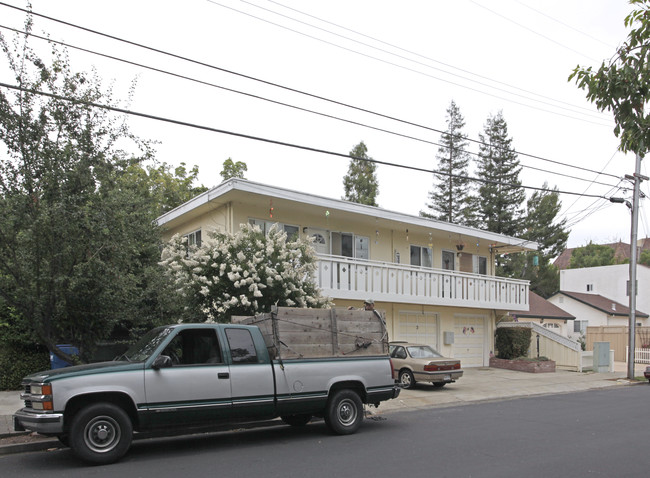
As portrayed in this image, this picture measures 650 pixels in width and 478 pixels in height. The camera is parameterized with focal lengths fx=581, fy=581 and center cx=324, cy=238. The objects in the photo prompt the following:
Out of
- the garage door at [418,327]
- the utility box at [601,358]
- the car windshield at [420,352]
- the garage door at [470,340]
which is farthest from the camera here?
the utility box at [601,358]

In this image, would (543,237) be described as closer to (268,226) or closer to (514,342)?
(514,342)

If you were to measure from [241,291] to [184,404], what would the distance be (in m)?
5.56

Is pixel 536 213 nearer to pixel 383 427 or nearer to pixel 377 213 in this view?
pixel 377 213

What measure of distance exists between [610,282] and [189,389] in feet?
154

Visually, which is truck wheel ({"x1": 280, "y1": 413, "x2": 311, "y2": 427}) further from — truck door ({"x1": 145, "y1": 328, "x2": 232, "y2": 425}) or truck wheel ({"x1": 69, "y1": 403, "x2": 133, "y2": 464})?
truck wheel ({"x1": 69, "y1": 403, "x2": 133, "y2": 464})

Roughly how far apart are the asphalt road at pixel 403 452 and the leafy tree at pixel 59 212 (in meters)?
2.59

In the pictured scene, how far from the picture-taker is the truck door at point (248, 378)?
894cm

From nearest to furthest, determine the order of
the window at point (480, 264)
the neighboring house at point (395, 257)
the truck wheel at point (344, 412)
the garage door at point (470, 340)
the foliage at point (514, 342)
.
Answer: the truck wheel at point (344, 412)
the neighboring house at point (395, 257)
the garage door at point (470, 340)
the foliage at point (514, 342)
the window at point (480, 264)

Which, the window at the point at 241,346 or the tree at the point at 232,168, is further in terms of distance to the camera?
the tree at the point at 232,168

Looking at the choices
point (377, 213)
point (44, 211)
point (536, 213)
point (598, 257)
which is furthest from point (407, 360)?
point (598, 257)

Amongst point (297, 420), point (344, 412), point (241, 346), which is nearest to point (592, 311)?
point (297, 420)

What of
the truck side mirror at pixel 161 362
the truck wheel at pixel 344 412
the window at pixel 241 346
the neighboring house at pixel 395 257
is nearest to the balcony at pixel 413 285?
the neighboring house at pixel 395 257

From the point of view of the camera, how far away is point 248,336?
9.46 meters

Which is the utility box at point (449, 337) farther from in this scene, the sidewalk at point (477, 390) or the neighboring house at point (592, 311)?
the neighboring house at point (592, 311)
